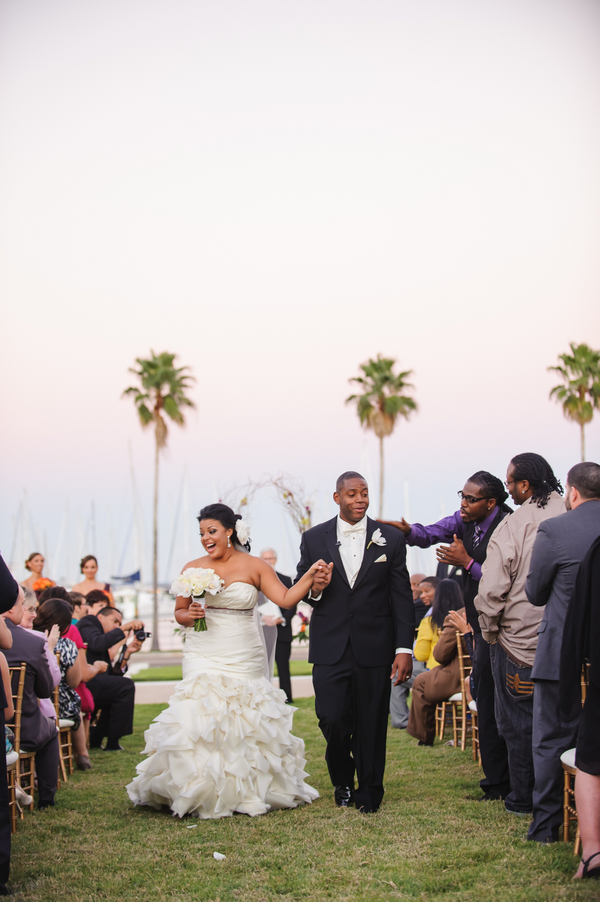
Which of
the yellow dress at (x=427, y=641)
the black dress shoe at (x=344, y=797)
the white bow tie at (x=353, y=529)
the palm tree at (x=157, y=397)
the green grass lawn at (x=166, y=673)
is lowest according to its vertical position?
the green grass lawn at (x=166, y=673)

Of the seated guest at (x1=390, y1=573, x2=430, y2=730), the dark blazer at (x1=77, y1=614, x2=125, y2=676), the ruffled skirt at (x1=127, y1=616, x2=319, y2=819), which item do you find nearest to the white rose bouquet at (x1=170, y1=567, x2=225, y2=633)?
the ruffled skirt at (x1=127, y1=616, x2=319, y2=819)

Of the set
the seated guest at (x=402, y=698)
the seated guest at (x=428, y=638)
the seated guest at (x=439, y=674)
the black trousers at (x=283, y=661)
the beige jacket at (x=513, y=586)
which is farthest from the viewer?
the black trousers at (x=283, y=661)

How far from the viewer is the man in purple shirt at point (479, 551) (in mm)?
6828

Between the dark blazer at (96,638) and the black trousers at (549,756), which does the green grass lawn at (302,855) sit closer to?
the black trousers at (549,756)

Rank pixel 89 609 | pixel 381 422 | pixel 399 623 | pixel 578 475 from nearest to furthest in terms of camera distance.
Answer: pixel 578 475, pixel 399 623, pixel 89 609, pixel 381 422

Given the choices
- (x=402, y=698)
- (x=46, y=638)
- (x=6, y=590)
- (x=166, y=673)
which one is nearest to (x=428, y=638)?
(x=402, y=698)

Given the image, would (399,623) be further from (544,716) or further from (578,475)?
(578,475)

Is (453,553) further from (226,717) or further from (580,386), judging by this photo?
(580,386)

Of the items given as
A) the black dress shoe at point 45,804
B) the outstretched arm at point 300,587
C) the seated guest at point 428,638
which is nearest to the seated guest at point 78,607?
the black dress shoe at point 45,804

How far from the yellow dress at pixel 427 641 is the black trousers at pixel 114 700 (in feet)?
11.8

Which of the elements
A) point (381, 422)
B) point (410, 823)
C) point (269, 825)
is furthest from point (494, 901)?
point (381, 422)

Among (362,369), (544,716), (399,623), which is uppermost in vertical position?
(362,369)

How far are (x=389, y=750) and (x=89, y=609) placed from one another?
4442 mm

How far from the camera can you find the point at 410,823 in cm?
609
